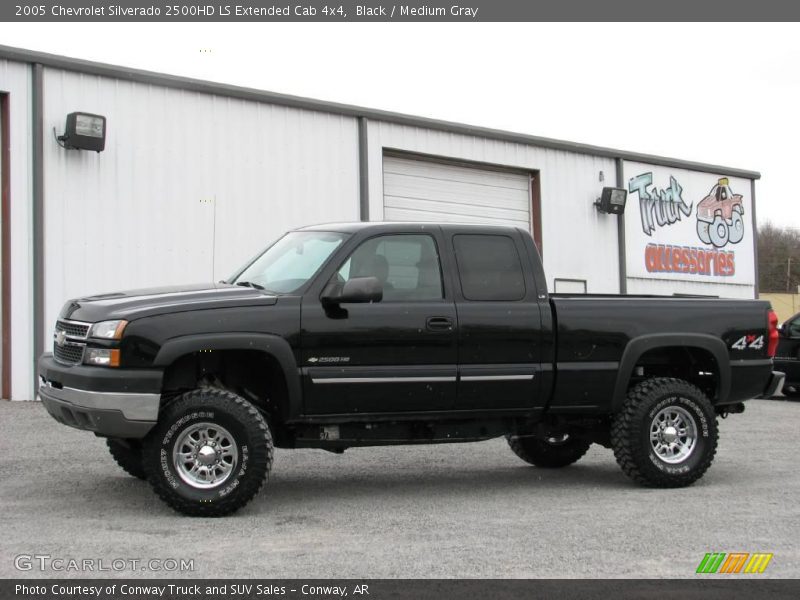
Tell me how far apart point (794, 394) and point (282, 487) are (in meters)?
12.3

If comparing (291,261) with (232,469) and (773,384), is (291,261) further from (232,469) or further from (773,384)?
(773,384)

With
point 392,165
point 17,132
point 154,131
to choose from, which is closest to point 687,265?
point 392,165

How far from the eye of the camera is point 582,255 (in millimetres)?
21844

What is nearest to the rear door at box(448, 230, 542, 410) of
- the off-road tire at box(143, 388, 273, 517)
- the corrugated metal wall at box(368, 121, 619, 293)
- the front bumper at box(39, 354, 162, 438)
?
the off-road tire at box(143, 388, 273, 517)

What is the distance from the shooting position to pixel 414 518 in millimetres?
6809

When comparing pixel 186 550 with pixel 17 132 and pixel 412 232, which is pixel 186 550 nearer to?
pixel 412 232

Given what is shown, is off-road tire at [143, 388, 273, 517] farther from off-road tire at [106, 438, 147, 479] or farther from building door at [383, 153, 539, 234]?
building door at [383, 153, 539, 234]

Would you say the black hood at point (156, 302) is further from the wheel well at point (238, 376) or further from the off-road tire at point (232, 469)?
the off-road tire at point (232, 469)

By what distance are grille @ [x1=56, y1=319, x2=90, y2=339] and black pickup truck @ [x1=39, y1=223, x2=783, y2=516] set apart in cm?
2

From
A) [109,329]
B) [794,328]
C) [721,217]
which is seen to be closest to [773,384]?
[109,329]

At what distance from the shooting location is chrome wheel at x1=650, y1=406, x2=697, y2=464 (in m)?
8.21

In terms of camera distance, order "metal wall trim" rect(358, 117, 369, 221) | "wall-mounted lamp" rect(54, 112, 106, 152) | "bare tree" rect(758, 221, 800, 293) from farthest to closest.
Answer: "bare tree" rect(758, 221, 800, 293)
"metal wall trim" rect(358, 117, 369, 221)
"wall-mounted lamp" rect(54, 112, 106, 152)

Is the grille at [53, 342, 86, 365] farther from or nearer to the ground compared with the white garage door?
nearer to the ground

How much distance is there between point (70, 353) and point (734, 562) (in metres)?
4.44
